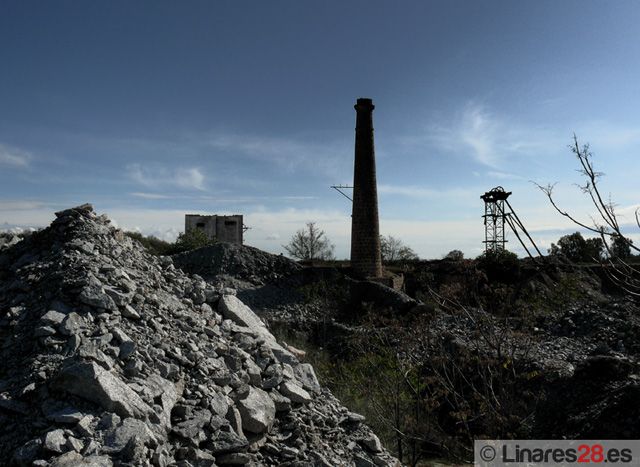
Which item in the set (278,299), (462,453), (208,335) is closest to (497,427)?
(462,453)

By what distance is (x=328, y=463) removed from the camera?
4570 mm

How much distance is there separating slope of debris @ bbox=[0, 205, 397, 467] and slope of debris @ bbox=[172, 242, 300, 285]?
40.5ft

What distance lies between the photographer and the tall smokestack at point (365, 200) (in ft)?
62.0

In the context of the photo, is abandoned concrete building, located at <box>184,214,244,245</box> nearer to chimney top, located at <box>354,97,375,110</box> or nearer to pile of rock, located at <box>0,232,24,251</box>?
chimney top, located at <box>354,97,375,110</box>

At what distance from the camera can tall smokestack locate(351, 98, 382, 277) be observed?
62.0ft

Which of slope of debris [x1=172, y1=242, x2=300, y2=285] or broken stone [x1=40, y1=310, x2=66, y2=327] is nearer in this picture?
broken stone [x1=40, y1=310, x2=66, y2=327]

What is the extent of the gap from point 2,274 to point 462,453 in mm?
6678

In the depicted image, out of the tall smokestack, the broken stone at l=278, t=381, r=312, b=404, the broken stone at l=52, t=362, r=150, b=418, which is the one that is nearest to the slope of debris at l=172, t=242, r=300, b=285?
the tall smokestack

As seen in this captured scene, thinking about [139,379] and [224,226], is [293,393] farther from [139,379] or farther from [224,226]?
[224,226]

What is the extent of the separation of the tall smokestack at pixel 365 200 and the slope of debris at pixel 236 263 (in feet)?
9.13

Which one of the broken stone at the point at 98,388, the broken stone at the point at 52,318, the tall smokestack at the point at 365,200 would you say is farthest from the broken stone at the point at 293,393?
the tall smokestack at the point at 365,200

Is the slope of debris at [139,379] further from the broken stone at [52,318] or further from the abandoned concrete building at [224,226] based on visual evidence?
the abandoned concrete building at [224,226]

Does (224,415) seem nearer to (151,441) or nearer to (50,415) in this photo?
(151,441)

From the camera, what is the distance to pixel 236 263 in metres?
19.5
